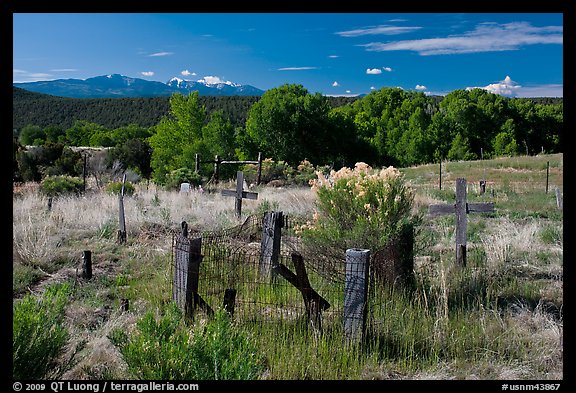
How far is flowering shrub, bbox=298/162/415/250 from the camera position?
7180 millimetres

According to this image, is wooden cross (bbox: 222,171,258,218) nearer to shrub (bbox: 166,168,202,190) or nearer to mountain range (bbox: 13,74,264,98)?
shrub (bbox: 166,168,202,190)

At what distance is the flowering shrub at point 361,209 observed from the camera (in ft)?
23.6

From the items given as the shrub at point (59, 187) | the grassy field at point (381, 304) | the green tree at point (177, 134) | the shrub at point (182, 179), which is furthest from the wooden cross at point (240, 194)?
the green tree at point (177, 134)

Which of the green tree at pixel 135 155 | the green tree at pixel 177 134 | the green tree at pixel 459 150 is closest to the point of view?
the green tree at pixel 177 134

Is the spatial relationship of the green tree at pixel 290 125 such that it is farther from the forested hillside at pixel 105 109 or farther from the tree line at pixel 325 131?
the forested hillside at pixel 105 109

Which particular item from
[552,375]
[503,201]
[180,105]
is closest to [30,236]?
[552,375]

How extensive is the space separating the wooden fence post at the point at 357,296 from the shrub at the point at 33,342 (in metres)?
2.45

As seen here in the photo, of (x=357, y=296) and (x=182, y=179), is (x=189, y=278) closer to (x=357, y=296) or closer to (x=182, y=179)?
(x=357, y=296)

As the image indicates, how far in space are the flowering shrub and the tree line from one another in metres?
28.5

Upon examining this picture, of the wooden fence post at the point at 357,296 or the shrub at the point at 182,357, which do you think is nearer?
the shrub at the point at 182,357

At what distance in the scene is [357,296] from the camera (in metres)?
4.97

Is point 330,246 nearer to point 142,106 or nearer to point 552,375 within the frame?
point 552,375
